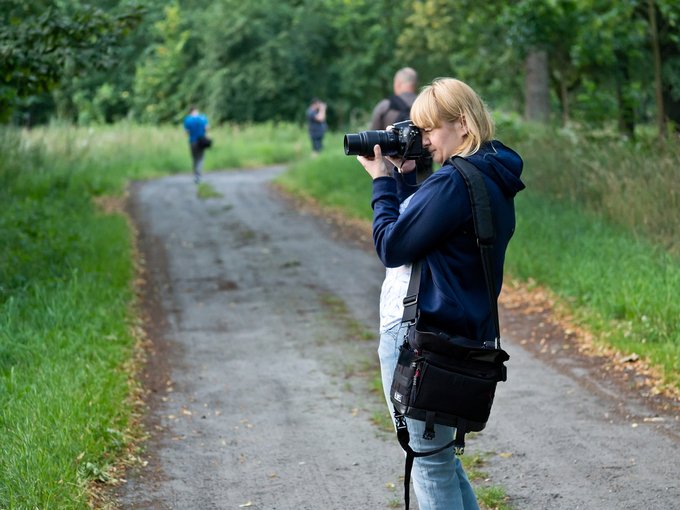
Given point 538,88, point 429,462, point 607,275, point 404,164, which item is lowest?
point 607,275

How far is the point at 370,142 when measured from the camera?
3.75m

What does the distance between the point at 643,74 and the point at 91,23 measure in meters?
10.1

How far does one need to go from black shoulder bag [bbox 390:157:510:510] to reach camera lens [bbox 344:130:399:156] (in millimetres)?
280

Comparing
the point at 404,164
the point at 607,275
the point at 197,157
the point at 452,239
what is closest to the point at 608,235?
the point at 607,275

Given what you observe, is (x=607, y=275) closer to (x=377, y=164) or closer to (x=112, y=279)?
(x=112, y=279)

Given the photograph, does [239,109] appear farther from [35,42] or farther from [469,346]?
[469,346]

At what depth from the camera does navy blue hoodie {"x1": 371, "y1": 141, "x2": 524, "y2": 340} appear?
3514 mm

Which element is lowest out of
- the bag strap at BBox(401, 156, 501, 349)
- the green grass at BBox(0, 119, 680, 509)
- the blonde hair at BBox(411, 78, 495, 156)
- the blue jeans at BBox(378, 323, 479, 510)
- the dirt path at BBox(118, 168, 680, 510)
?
the dirt path at BBox(118, 168, 680, 510)

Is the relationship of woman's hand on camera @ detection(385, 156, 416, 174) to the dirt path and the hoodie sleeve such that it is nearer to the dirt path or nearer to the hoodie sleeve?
the hoodie sleeve

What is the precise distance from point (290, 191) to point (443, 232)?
19.2m

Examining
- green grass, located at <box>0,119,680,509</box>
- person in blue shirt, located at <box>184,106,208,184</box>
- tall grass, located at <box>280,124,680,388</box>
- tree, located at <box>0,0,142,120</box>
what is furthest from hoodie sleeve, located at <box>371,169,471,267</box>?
person in blue shirt, located at <box>184,106,208,184</box>

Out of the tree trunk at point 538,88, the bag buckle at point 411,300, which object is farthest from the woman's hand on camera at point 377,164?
the tree trunk at point 538,88

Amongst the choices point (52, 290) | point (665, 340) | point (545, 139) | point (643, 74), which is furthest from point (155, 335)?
point (643, 74)

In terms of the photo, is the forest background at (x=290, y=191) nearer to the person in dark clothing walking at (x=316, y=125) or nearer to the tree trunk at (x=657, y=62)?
the tree trunk at (x=657, y=62)
